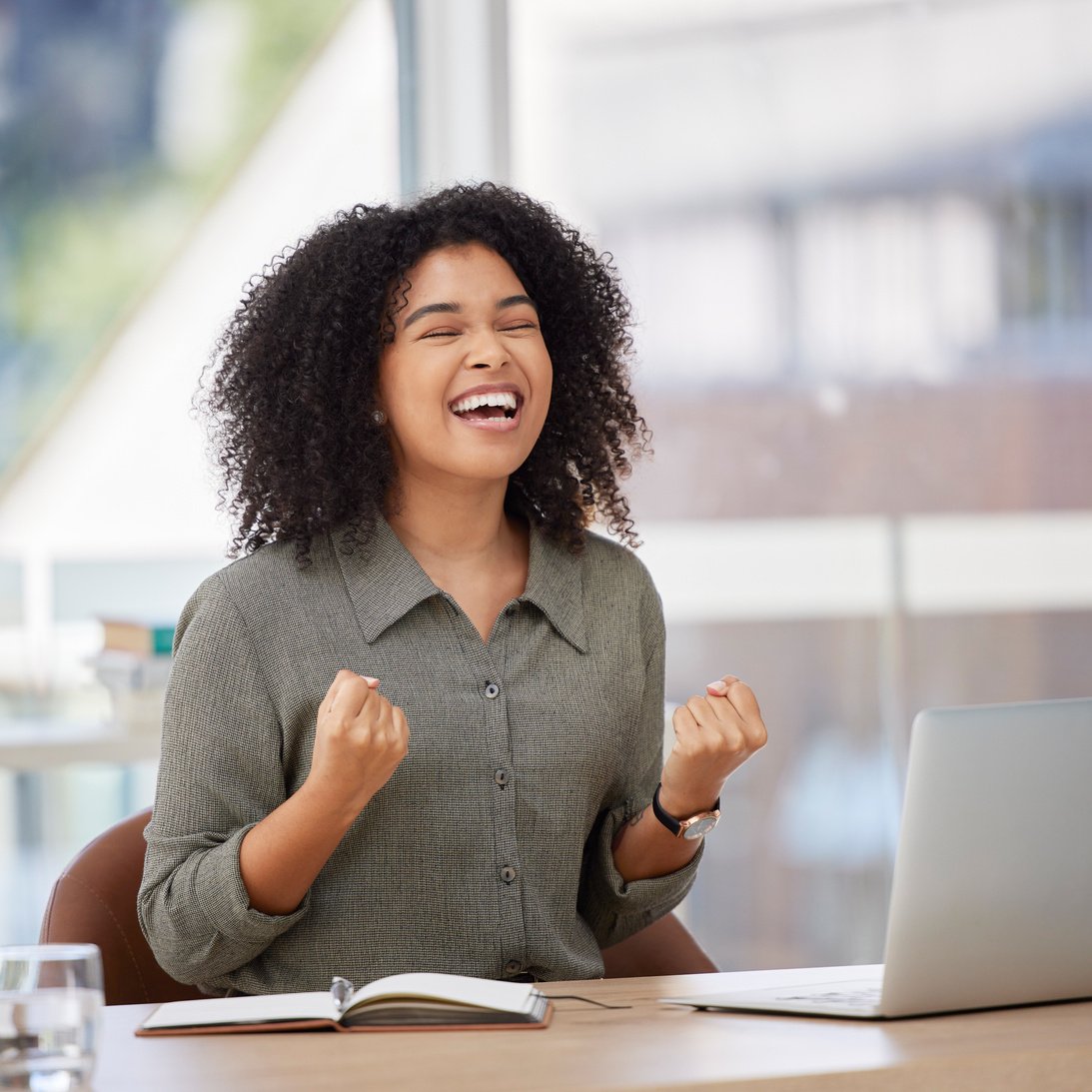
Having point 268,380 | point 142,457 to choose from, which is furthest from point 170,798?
point 142,457

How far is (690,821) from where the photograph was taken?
1580 millimetres

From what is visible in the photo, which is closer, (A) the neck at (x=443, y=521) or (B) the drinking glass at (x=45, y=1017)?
(B) the drinking glass at (x=45, y=1017)

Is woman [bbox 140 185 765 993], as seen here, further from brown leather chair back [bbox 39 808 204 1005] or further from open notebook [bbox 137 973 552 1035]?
open notebook [bbox 137 973 552 1035]

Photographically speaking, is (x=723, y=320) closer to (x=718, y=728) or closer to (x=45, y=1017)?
(x=718, y=728)

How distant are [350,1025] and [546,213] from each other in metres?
1.09

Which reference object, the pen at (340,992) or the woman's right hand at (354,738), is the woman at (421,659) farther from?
the pen at (340,992)

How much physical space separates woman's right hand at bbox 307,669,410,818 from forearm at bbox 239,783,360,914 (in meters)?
0.03

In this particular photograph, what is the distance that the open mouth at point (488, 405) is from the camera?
1.67 meters

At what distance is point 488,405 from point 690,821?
50 centimetres

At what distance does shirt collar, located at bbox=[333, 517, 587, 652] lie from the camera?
5.40ft

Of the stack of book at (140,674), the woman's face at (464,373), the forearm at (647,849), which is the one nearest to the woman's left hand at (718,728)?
the forearm at (647,849)

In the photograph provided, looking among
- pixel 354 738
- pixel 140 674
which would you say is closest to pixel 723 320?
pixel 140 674

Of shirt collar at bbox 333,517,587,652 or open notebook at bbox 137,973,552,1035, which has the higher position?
shirt collar at bbox 333,517,587,652

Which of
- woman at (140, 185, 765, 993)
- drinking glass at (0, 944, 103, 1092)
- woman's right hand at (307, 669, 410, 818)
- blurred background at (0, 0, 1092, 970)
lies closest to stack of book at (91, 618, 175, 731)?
blurred background at (0, 0, 1092, 970)
